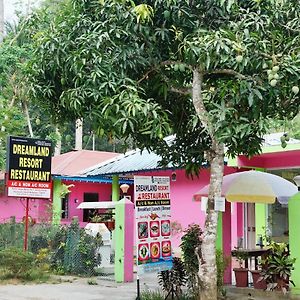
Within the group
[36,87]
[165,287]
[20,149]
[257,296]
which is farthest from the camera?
[20,149]

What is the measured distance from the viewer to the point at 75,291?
40.4 feet

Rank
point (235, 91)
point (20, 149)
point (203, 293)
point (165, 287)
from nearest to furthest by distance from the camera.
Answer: point (235, 91), point (203, 293), point (165, 287), point (20, 149)

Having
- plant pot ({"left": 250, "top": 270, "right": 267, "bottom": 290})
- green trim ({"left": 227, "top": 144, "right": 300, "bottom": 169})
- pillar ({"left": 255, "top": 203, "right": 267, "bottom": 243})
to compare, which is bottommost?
plant pot ({"left": 250, "top": 270, "right": 267, "bottom": 290})

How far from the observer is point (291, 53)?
8805 mm

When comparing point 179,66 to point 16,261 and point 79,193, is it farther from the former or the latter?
point 79,193

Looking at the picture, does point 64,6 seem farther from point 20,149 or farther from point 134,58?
point 20,149

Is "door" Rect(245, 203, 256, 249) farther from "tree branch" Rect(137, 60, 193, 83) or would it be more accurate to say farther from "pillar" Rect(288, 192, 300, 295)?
"tree branch" Rect(137, 60, 193, 83)

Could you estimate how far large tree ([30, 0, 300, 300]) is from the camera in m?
8.32

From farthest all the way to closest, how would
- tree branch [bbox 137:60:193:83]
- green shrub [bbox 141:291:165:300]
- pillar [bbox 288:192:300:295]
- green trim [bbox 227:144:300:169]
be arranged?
green trim [bbox 227:144:300:169] < pillar [bbox 288:192:300:295] < green shrub [bbox 141:291:165:300] < tree branch [bbox 137:60:193:83]

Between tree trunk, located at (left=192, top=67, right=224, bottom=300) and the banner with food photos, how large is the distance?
3.92ft

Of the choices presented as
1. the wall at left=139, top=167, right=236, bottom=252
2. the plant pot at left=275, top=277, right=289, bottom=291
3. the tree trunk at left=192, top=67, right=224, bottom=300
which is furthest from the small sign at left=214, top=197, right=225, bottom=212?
the wall at left=139, top=167, right=236, bottom=252

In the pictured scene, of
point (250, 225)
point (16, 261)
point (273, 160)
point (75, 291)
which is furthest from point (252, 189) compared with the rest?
point (250, 225)

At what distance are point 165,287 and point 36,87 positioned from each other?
13.9 feet

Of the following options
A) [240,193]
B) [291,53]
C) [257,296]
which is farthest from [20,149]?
[291,53]
